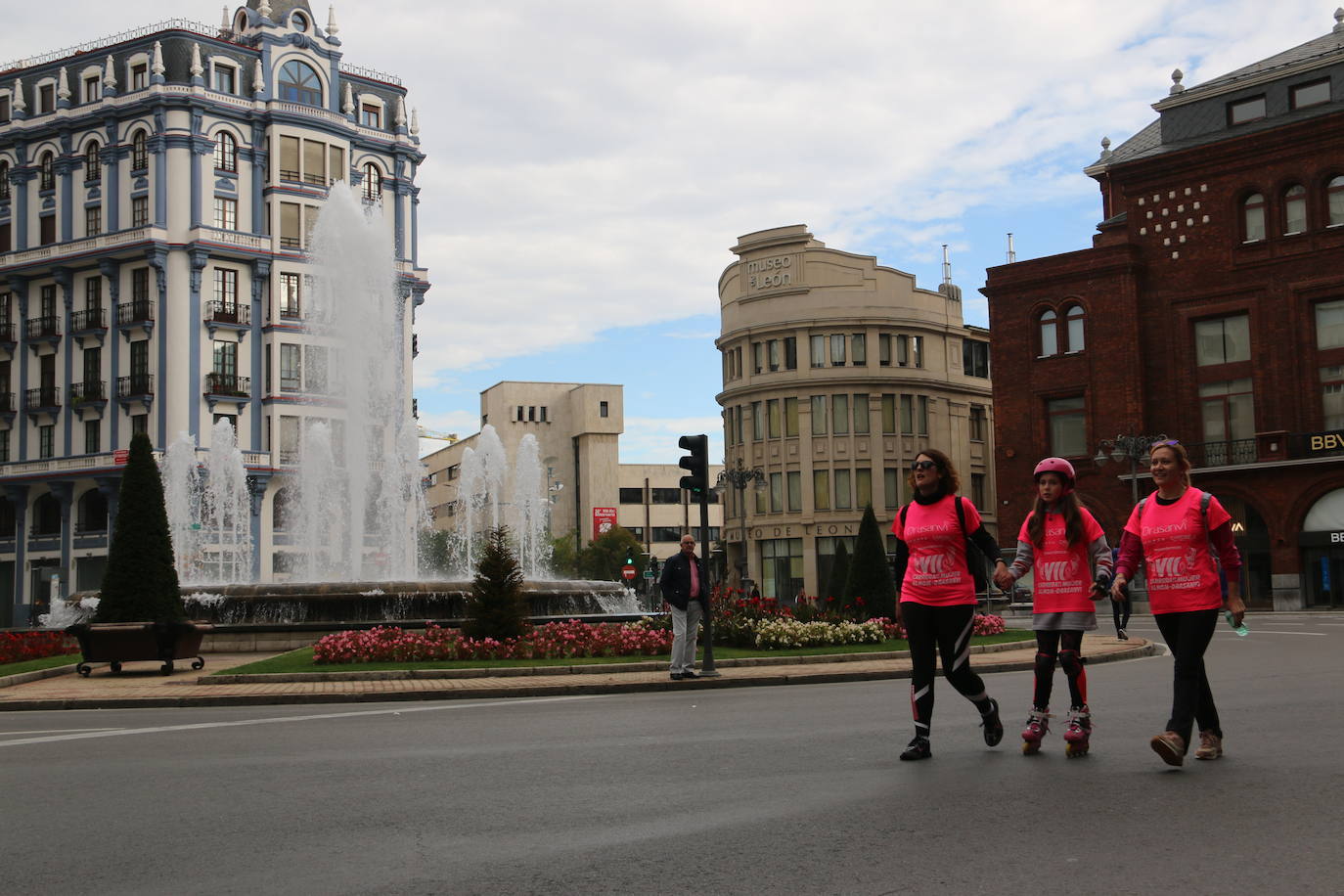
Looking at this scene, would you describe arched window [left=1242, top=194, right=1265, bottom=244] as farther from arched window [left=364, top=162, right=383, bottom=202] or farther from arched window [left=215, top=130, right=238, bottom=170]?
arched window [left=215, top=130, right=238, bottom=170]

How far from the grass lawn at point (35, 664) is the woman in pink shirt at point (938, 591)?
1575 centimetres

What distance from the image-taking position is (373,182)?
66.2 metres

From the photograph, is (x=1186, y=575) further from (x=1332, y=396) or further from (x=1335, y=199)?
(x=1335, y=199)

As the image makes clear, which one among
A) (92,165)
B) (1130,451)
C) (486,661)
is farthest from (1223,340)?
(92,165)

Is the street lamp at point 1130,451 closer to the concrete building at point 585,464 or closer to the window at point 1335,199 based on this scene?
the window at point 1335,199

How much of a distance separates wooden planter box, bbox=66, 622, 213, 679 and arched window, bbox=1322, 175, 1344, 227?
42127mm

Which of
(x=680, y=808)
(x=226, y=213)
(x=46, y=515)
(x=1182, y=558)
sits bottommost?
(x=680, y=808)

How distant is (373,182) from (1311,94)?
132 ft

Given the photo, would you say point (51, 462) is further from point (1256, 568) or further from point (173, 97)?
point (1256, 568)

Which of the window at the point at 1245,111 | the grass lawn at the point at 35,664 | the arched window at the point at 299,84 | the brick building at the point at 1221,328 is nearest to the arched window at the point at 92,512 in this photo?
the arched window at the point at 299,84

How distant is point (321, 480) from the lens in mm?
48219

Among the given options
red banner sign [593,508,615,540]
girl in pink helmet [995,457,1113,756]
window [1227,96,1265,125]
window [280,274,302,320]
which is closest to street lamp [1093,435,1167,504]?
window [1227,96,1265,125]

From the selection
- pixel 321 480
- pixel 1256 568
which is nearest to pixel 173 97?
pixel 321 480

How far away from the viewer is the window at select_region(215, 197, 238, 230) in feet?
201
